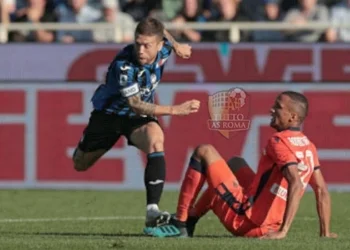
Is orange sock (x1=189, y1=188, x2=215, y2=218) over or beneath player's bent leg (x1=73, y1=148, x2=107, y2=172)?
over

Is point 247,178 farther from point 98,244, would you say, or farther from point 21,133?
point 21,133

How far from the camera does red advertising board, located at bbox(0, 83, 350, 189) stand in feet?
→ 59.9

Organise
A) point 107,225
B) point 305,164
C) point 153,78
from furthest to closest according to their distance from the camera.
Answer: point 107,225 < point 153,78 < point 305,164

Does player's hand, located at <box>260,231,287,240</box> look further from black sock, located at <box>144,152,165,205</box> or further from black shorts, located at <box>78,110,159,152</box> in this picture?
black shorts, located at <box>78,110,159,152</box>

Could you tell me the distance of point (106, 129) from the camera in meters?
13.0

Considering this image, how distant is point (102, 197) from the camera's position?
17.3 metres

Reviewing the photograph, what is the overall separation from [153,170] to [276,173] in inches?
61.1

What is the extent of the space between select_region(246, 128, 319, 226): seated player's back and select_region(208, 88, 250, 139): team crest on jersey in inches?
18.3

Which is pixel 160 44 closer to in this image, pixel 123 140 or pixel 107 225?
pixel 107 225

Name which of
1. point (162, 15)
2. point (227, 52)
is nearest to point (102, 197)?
point (227, 52)

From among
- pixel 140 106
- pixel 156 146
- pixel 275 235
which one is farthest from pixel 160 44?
pixel 275 235

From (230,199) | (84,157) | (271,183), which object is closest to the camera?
(271,183)

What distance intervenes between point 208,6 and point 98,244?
35.1 ft

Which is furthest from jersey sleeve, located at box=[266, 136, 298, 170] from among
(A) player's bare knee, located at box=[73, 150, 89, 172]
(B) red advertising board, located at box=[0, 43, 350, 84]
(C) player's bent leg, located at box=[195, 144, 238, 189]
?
(B) red advertising board, located at box=[0, 43, 350, 84]
